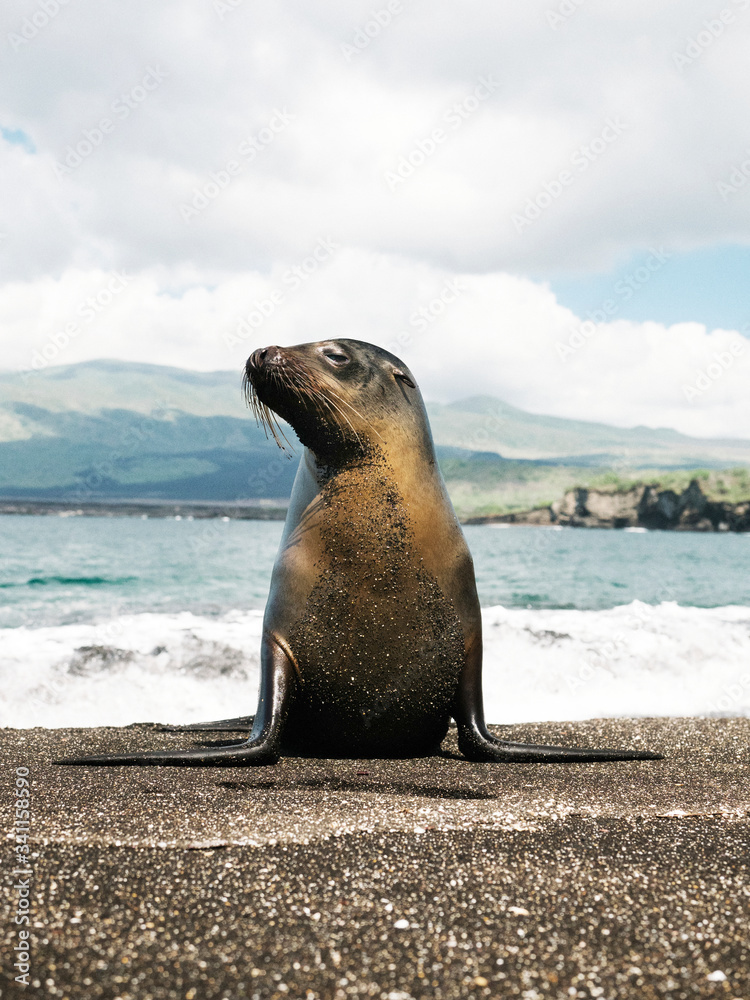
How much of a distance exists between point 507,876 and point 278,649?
196 cm

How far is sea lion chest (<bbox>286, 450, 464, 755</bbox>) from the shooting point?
413 centimetres

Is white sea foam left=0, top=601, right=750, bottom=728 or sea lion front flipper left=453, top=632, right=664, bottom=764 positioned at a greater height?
sea lion front flipper left=453, top=632, right=664, bottom=764

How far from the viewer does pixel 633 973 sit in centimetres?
192

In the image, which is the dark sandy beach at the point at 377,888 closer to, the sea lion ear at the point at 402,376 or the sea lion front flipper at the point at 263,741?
the sea lion front flipper at the point at 263,741

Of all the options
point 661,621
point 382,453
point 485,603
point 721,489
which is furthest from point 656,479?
point 382,453

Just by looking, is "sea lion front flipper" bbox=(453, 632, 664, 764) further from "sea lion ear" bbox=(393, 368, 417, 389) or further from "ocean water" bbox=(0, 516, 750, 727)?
"ocean water" bbox=(0, 516, 750, 727)

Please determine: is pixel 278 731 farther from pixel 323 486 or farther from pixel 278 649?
pixel 323 486

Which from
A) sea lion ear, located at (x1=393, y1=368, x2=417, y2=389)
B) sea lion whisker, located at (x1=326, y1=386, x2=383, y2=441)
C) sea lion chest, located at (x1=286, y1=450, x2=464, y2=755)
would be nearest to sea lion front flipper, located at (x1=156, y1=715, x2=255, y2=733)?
sea lion chest, located at (x1=286, y1=450, x2=464, y2=755)

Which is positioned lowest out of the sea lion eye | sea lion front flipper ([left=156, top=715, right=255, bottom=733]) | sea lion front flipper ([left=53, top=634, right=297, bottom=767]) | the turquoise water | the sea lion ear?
the turquoise water

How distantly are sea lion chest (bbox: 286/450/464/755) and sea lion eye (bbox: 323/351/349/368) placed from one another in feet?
1.83

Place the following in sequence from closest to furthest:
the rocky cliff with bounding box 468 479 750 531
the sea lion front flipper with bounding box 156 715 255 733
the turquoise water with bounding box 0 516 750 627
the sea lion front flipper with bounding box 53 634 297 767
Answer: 1. the sea lion front flipper with bounding box 53 634 297 767
2. the sea lion front flipper with bounding box 156 715 255 733
3. the turquoise water with bounding box 0 516 750 627
4. the rocky cliff with bounding box 468 479 750 531

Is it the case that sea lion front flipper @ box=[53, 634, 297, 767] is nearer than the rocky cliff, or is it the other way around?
sea lion front flipper @ box=[53, 634, 297, 767]

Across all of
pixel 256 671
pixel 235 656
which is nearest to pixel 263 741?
pixel 256 671

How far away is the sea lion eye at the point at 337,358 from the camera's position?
4344 millimetres
